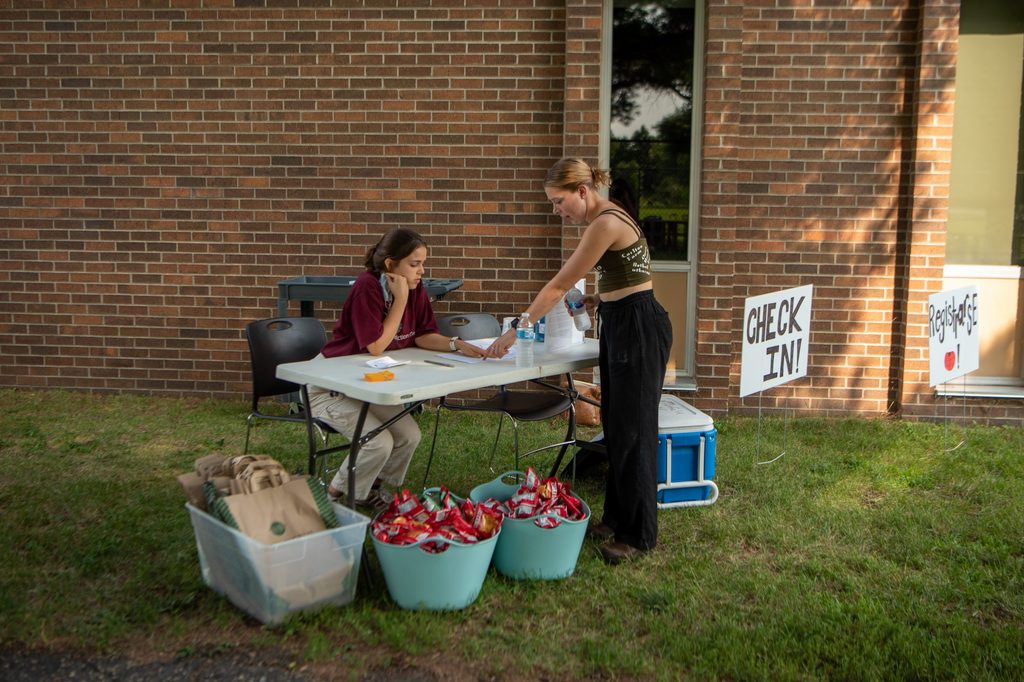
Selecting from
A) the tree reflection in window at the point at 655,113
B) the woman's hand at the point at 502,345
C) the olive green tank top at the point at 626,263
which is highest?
the tree reflection in window at the point at 655,113

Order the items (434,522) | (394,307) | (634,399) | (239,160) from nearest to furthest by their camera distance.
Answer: (434,522), (634,399), (394,307), (239,160)

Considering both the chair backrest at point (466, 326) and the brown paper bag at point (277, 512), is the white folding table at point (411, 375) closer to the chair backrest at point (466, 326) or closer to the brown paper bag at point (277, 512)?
the brown paper bag at point (277, 512)

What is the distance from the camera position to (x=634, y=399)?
163 inches

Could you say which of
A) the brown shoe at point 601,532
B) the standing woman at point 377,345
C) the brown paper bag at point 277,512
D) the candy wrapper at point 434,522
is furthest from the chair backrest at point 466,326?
the brown paper bag at point 277,512

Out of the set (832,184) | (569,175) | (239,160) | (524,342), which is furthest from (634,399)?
(239,160)

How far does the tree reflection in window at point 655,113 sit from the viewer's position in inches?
275

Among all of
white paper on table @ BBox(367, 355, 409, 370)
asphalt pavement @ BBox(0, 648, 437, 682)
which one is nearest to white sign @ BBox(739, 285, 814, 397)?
white paper on table @ BBox(367, 355, 409, 370)

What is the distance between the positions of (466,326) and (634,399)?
1.76 meters

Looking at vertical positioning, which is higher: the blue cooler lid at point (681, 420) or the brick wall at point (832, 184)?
the brick wall at point (832, 184)

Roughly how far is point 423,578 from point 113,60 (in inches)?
214

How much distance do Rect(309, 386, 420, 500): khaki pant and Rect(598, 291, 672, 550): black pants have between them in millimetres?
1018

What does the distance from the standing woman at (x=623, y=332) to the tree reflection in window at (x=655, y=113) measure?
291cm

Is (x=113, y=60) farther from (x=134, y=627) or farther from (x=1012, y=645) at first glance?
(x=1012, y=645)

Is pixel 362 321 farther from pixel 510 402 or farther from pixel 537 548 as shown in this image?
pixel 537 548
